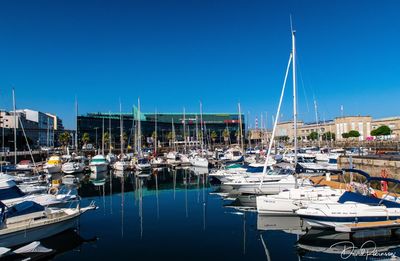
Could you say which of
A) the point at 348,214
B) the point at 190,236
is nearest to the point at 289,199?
the point at 348,214

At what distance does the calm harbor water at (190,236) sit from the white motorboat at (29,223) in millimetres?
878

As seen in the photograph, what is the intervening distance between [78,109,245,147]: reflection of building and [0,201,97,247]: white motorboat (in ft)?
374

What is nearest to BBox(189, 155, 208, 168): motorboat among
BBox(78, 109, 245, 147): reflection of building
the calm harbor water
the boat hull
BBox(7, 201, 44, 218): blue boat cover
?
the calm harbor water

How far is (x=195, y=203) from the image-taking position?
31703 mm

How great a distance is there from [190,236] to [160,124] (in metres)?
143

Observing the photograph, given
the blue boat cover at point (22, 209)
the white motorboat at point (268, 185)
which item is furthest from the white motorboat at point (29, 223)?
the white motorboat at point (268, 185)

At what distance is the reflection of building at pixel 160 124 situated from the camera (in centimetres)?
14288

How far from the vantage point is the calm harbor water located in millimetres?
16734

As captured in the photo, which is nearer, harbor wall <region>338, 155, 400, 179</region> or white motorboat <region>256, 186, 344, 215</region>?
white motorboat <region>256, 186, 344, 215</region>

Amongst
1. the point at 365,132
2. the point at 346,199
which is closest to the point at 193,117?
the point at 365,132

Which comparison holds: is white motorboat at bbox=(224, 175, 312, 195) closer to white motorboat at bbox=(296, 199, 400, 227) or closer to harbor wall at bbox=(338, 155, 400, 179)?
harbor wall at bbox=(338, 155, 400, 179)

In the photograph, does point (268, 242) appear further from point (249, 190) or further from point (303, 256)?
point (249, 190)

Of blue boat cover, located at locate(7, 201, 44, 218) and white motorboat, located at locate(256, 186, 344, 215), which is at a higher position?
blue boat cover, located at locate(7, 201, 44, 218)

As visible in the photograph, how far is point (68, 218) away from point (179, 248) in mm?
7331
